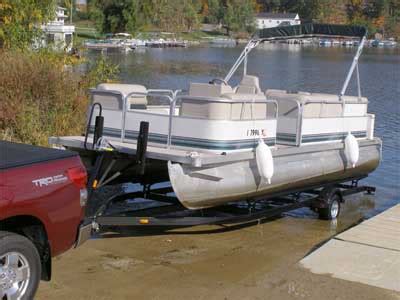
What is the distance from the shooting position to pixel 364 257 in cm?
688

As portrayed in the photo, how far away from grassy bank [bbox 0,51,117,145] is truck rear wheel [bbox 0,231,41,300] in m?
5.99

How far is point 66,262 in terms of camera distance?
6656mm

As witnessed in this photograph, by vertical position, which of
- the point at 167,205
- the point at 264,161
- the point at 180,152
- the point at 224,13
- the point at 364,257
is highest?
the point at 224,13

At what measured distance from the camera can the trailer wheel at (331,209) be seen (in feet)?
30.1

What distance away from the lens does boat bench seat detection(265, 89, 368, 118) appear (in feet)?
28.6

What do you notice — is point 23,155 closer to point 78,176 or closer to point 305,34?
point 78,176

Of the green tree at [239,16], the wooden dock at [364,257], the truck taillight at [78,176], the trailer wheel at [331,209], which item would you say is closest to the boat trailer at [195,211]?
the trailer wheel at [331,209]

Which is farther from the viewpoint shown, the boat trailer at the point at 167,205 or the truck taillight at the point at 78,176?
the boat trailer at the point at 167,205

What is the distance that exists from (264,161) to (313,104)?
1.84 metres

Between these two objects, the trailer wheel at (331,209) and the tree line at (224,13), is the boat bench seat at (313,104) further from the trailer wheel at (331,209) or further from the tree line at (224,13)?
the tree line at (224,13)

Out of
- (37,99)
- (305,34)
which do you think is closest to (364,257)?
(305,34)

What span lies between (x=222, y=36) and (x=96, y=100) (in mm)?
149075

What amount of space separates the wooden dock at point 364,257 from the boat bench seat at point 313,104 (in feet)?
5.48

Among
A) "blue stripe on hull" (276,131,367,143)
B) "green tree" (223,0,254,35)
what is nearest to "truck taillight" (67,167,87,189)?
"blue stripe on hull" (276,131,367,143)
